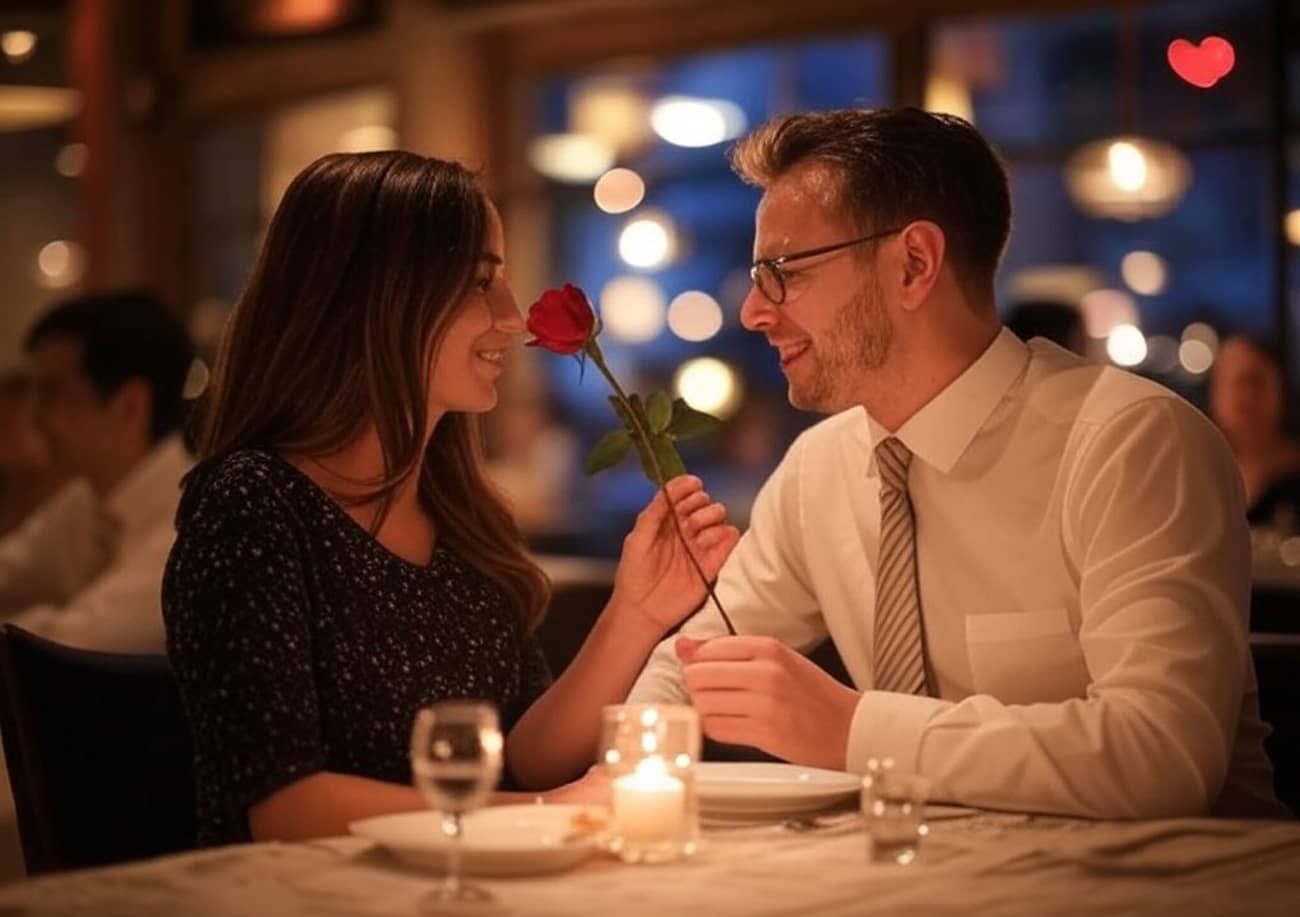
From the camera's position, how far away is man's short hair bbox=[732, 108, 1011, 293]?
273 centimetres

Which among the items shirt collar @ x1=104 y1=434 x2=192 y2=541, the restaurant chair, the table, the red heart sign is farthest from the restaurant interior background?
the table

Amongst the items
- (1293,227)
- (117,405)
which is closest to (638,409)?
(117,405)

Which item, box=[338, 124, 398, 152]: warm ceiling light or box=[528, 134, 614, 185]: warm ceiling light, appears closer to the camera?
box=[528, 134, 614, 185]: warm ceiling light

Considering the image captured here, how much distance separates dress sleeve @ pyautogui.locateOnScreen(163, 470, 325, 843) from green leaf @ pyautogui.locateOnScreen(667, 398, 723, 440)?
450 millimetres

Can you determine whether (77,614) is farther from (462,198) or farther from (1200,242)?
(1200,242)

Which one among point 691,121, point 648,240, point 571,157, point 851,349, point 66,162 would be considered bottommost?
point 851,349

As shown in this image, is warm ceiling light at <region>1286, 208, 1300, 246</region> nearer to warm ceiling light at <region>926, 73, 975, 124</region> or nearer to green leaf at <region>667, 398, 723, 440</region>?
warm ceiling light at <region>926, 73, 975, 124</region>

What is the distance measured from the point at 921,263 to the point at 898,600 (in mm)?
434

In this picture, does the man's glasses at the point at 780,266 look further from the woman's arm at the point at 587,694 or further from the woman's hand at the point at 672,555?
the woman's arm at the point at 587,694

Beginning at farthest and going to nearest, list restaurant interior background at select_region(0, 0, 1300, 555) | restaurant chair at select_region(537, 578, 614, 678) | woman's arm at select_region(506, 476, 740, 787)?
restaurant interior background at select_region(0, 0, 1300, 555) → restaurant chair at select_region(537, 578, 614, 678) → woman's arm at select_region(506, 476, 740, 787)

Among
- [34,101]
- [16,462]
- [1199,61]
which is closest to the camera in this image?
[1199,61]

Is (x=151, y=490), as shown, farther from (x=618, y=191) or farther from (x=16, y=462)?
(x=618, y=191)

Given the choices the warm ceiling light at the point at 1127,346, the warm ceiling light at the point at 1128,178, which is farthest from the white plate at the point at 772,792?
the warm ceiling light at the point at 1127,346

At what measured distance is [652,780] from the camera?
199 cm
